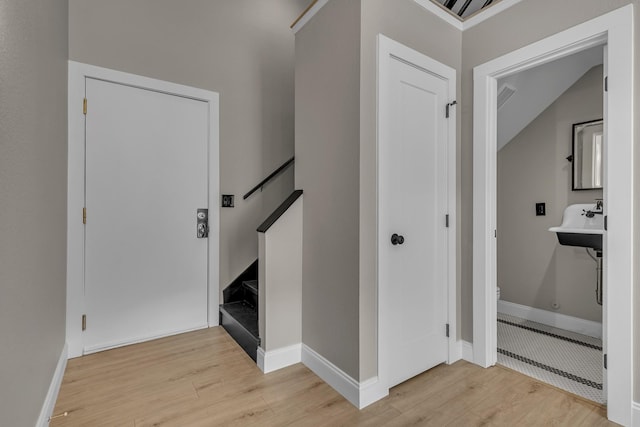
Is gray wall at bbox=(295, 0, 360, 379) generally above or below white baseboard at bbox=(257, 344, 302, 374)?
above

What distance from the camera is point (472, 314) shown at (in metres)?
2.19

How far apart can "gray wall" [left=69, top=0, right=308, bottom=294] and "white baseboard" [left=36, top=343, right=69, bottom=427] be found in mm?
1200

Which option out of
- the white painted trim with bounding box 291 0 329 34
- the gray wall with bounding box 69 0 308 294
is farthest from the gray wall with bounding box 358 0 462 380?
the gray wall with bounding box 69 0 308 294

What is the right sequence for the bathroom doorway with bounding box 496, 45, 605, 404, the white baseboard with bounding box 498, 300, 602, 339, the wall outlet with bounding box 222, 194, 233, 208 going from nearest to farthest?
the bathroom doorway with bounding box 496, 45, 605, 404
the white baseboard with bounding box 498, 300, 602, 339
the wall outlet with bounding box 222, 194, 233, 208

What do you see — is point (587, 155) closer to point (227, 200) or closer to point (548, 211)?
point (548, 211)

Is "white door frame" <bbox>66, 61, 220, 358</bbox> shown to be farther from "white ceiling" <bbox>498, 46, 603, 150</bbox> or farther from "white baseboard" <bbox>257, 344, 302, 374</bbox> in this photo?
"white ceiling" <bbox>498, 46, 603, 150</bbox>

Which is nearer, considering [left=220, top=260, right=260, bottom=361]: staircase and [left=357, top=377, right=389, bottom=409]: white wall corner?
[left=357, top=377, right=389, bottom=409]: white wall corner

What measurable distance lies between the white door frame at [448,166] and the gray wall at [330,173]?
0.15 m

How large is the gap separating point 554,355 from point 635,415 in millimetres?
790

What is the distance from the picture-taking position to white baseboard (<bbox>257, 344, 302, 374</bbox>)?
2061mm

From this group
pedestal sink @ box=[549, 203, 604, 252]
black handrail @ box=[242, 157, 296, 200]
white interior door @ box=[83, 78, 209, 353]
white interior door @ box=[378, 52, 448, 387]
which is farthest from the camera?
black handrail @ box=[242, 157, 296, 200]

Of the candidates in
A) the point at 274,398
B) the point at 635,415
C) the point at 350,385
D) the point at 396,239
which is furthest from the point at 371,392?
the point at 635,415

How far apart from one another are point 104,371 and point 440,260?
7.71ft

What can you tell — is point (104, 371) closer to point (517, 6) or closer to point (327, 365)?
point (327, 365)
